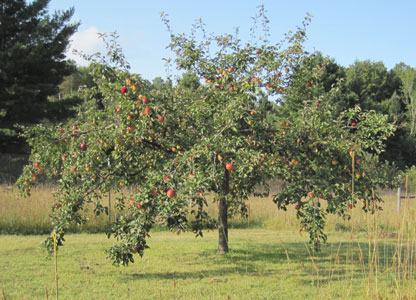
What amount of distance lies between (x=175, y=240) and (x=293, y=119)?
165 inches

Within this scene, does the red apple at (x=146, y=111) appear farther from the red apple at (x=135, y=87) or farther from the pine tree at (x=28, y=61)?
the pine tree at (x=28, y=61)

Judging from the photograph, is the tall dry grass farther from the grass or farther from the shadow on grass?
the shadow on grass

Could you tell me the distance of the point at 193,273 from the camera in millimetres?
5664

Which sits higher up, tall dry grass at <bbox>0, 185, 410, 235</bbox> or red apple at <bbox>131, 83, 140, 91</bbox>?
red apple at <bbox>131, 83, 140, 91</bbox>

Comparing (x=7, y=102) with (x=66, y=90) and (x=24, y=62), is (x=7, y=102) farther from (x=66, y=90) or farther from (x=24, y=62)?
(x=66, y=90)

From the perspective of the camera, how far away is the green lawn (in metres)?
4.50

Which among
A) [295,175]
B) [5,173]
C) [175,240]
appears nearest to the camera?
[295,175]

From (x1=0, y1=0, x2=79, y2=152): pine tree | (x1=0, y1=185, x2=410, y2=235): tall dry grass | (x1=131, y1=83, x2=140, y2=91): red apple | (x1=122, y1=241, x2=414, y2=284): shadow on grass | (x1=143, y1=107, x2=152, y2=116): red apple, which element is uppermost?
(x1=0, y1=0, x2=79, y2=152): pine tree

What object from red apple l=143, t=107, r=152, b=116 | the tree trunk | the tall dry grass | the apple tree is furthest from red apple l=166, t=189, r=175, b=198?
the tall dry grass

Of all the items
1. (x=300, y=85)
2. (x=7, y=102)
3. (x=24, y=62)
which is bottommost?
(x=300, y=85)

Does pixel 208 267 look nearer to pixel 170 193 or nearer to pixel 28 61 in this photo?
pixel 170 193

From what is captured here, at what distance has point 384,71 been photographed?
35.7m

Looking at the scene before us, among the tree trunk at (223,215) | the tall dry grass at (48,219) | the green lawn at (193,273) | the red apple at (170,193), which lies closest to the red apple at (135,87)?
the red apple at (170,193)

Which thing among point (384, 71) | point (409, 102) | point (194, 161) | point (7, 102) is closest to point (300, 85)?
point (194, 161)
